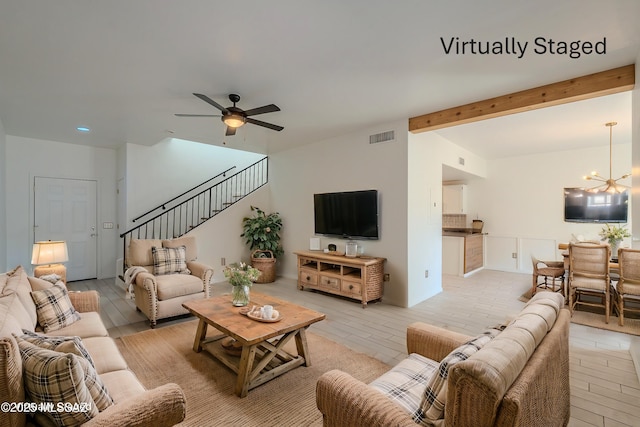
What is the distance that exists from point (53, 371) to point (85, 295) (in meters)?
2.12

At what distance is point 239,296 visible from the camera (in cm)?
285

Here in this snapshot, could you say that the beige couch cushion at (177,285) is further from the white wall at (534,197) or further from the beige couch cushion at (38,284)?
the white wall at (534,197)

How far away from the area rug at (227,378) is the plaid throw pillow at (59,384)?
3.17 feet

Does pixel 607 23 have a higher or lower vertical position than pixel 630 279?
higher

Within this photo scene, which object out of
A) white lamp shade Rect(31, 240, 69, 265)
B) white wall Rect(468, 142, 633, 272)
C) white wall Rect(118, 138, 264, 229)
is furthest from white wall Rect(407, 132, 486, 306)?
white wall Rect(118, 138, 264, 229)

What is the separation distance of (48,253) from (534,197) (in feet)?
29.1

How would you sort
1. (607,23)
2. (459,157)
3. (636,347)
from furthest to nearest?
(459,157)
(636,347)
(607,23)

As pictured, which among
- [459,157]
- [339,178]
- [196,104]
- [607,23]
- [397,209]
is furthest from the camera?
[459,157]

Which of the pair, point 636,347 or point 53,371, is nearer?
point 53,371

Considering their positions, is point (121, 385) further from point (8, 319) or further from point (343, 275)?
point (343, 275)

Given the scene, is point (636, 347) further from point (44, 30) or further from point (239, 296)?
point (44, 30)

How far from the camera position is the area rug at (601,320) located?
135 inches

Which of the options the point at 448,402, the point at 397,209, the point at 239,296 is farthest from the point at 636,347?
the point at 239,296

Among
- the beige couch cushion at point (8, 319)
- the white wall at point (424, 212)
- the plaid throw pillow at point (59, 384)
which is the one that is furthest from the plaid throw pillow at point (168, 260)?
the white wall at point (424, 212)
